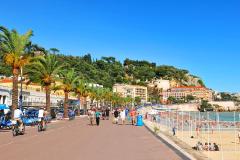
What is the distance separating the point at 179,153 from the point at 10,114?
24.0 m

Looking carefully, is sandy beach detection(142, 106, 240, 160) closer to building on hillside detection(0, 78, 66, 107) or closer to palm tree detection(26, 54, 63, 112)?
palm tree detection(26, 54, 63, 112)

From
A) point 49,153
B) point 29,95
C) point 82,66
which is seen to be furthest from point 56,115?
point 82,66

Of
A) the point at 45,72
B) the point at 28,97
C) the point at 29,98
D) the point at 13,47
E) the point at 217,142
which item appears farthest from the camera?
the point at 29,98

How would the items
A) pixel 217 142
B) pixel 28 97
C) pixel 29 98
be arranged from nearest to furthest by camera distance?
pixel 217 142
pixel 28 97
pixel 29 98

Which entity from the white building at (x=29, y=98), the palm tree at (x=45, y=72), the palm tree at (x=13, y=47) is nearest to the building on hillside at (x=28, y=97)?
the white building at (x=29, y=98)

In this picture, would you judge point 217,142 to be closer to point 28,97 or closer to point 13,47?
point 13,47

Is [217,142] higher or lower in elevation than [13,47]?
lower

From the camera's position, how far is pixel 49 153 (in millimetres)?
15414

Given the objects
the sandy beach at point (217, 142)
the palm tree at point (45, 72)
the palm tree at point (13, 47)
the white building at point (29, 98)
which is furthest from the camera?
the white building at point (29, 98)

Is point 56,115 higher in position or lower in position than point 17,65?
lower

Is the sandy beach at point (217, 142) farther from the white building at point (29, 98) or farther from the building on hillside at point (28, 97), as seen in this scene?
the white building at point (29, 98)

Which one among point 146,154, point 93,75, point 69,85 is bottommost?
point 146,154

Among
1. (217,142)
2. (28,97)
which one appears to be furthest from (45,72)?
(217,142)

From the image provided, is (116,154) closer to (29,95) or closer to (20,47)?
(20,47)
